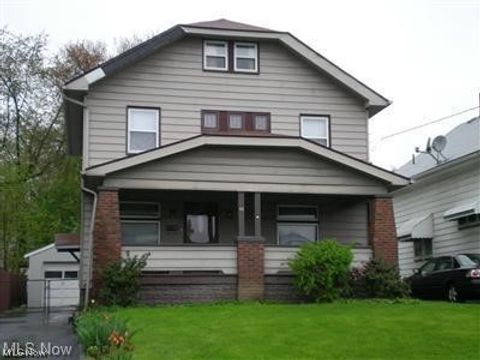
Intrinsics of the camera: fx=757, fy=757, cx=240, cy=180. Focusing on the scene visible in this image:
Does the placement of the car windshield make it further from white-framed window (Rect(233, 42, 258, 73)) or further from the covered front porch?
white-framed window (Rect(233, 42, 258, 73))

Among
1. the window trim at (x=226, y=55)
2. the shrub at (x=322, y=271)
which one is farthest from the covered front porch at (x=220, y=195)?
the window trim at (x=226, y=55)

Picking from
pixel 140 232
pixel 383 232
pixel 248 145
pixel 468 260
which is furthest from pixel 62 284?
pixel 468 260

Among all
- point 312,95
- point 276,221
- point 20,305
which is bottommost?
point 20,305

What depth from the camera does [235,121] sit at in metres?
22.9

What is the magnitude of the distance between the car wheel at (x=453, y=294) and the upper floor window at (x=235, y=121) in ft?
22.9

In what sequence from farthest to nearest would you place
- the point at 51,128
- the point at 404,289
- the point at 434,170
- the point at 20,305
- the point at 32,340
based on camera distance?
1. the point at 51,128
2. the point at 20,305
3. the point at 434,170
4. the point at 404,289
5. the point at 32,340

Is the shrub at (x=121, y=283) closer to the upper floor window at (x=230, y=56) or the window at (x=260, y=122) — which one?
the window at (x=260, y=122)

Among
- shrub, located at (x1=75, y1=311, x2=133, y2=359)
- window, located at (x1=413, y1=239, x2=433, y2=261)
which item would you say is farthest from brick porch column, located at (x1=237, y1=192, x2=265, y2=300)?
window, located at (x1=413, y1=239, x2=433, y2=261)

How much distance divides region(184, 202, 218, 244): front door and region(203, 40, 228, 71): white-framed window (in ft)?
13.8

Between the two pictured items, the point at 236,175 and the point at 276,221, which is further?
the point at 276,221

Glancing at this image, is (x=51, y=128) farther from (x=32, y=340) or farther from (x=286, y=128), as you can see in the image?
(x=32, y=340)

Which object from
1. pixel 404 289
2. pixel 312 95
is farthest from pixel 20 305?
pixel 404 289

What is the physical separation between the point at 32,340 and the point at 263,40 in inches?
509

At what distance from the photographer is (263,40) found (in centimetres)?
2334
